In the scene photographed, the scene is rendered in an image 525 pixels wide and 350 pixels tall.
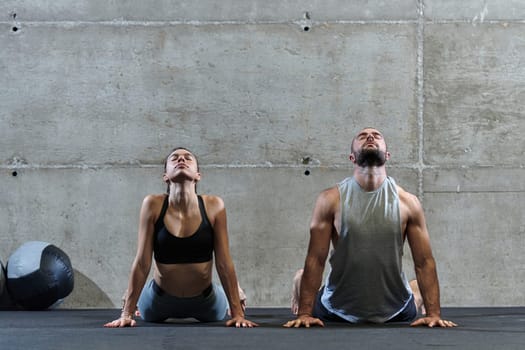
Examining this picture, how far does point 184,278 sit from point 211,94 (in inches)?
102

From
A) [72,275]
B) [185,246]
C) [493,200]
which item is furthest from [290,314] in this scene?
[493,200]

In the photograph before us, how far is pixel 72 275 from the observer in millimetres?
6871

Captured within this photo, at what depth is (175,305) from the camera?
17.8ft

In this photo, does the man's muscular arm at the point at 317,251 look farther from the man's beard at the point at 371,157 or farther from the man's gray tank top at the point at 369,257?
the man's beard at the point at 371,157

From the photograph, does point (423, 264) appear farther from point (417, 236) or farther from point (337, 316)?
point (337, 316)

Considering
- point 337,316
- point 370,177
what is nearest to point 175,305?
point 337,316

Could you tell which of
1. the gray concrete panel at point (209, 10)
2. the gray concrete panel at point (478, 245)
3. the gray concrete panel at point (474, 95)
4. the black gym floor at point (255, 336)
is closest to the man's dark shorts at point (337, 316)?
the black gym floor at point (255, 336)

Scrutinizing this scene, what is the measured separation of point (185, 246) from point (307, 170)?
7.99 ft

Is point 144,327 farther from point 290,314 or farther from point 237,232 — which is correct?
point 237,232

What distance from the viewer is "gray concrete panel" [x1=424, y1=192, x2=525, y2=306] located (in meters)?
7.41

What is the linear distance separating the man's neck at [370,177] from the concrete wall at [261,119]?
2.53m

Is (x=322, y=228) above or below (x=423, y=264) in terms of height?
above

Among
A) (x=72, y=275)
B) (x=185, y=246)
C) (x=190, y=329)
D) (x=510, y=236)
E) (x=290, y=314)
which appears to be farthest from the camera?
(x=510, y=236)

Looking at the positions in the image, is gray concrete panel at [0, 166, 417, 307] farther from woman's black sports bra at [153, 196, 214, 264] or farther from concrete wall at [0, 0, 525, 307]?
woman's black sports bra at [153, 196, 214, 264]
